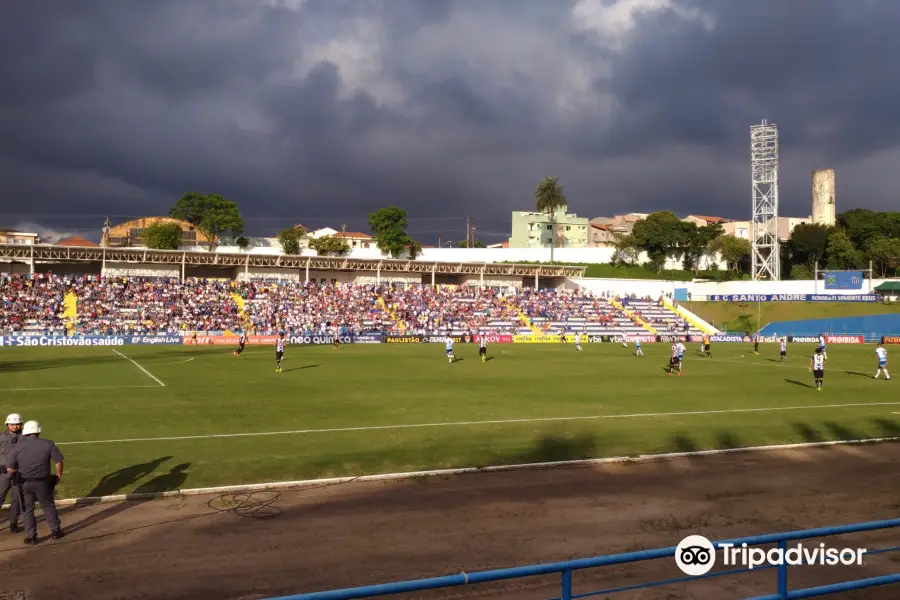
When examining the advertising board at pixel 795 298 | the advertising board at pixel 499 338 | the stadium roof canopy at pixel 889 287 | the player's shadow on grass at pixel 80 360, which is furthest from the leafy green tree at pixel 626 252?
the player's shadow on grass at pixel 80 360

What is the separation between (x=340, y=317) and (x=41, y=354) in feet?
90.1

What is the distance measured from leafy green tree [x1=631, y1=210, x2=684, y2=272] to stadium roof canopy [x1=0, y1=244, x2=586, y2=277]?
21.5m

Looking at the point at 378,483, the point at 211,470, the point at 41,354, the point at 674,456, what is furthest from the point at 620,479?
the point at 41,354

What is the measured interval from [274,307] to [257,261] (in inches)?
467

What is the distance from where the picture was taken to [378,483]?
551 inches

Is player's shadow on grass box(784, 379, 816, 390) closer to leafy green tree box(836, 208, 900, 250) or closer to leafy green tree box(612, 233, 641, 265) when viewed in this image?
leafy green tree box(612, 233, 641, 265)

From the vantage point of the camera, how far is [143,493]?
13.0 metres

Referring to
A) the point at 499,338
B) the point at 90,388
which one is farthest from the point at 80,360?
the point at 499,338

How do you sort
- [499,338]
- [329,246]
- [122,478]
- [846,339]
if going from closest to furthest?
[122,478]
[499,338]
[846,339]
[329,246]

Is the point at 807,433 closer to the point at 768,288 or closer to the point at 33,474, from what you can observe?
the point at 33,474

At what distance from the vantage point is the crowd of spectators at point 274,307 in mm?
58500

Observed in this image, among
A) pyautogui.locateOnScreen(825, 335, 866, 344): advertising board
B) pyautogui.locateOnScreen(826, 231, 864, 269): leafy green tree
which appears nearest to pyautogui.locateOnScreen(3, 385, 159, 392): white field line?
pyautogui.locateOnScreen(825, 335, 866, 344): advertising board

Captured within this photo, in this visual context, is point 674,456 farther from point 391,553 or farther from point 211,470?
point 211,470

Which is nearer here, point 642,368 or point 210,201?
point 642,368
